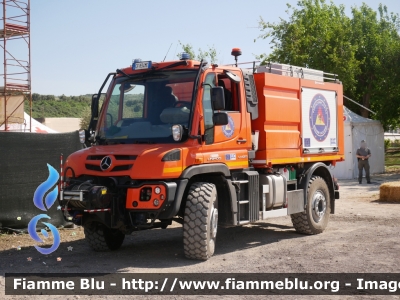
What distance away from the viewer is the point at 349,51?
3256 centimetres

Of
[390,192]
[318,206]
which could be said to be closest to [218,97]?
[318,206]

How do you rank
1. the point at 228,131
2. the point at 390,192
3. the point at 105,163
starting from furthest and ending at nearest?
the point at 390,192 < the point at 228,131 < the point at 105,163

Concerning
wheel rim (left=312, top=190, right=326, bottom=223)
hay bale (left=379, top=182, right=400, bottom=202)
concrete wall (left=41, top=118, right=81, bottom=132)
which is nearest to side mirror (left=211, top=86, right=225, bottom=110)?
wheel rim (left=312, top=190, right=326, bottom=223)

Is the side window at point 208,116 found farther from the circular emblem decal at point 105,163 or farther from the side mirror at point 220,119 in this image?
the circular emblem decal at point 105,163

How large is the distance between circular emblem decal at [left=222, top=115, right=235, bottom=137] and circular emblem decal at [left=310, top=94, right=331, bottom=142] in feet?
8.95

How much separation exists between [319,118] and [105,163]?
5.03 m

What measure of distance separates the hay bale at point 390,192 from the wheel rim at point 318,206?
18.6ft

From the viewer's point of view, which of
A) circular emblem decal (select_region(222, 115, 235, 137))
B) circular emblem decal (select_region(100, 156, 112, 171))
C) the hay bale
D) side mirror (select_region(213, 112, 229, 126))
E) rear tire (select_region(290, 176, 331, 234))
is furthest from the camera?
the hay bale

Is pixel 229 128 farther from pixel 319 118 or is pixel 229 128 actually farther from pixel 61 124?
pixel 61 124

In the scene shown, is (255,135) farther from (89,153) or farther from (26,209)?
(26,209)

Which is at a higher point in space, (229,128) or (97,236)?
(229,128)

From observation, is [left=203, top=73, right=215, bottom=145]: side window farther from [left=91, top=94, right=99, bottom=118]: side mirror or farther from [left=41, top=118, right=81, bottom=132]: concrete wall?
[left=41, top=118, right=81, bottom=132]: concrete wall

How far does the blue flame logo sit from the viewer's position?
31.0ft

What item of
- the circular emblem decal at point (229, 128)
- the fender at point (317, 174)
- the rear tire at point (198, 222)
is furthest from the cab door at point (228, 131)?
the fender at point (317, 174)
